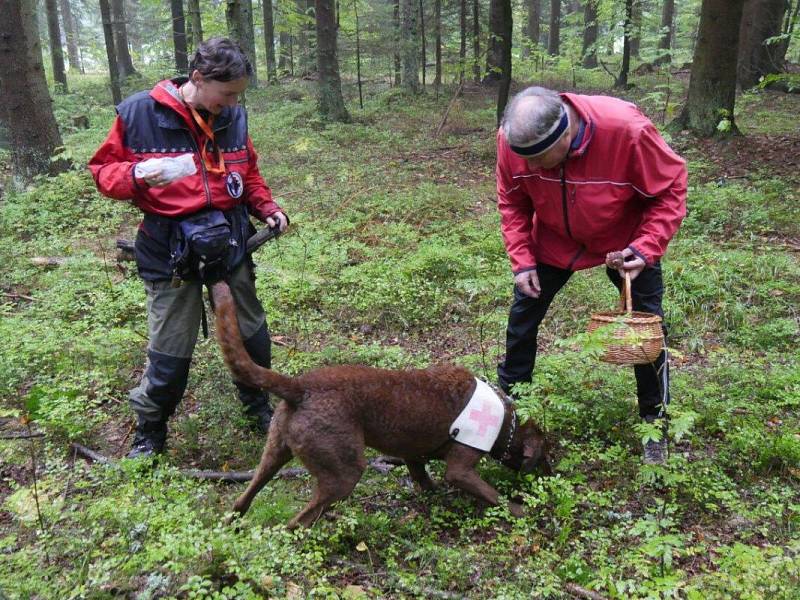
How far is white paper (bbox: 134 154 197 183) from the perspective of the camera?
3564 millimetres

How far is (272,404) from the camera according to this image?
518cm

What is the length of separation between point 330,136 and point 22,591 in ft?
44.9

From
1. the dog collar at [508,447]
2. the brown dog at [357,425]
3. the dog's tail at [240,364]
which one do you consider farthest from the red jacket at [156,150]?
the dog collar at [508,447]

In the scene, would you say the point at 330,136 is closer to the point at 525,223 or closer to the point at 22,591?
the point at 525,223

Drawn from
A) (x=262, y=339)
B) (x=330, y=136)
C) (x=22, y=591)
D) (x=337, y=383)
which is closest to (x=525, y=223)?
(x=337, y=383)

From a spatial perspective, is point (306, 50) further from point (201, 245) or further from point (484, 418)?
point (484, 418)

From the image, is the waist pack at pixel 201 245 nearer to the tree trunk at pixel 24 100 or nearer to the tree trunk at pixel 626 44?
the tree trunk at pixel 24 100

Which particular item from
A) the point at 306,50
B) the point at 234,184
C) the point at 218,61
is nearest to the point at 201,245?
the point at 234,184

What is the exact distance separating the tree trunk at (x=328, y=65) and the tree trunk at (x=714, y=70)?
348 inches

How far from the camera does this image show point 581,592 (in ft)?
9.84

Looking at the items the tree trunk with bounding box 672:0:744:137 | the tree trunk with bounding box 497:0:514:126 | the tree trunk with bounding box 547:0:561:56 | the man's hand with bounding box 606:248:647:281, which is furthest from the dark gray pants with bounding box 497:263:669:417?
the tree trunk with bounding box 547:0:561:56

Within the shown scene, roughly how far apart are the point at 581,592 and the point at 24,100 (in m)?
11.9

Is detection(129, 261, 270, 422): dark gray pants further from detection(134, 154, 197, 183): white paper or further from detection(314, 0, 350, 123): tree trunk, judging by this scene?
detection(314, 0, 350, 123): tree trunk

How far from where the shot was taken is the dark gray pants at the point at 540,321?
12.9ft
